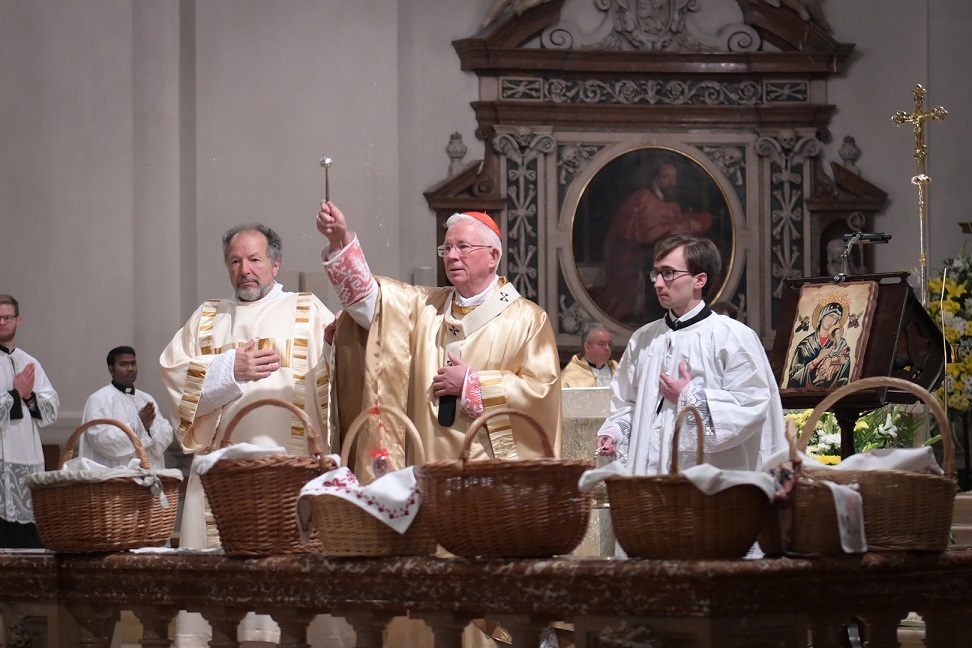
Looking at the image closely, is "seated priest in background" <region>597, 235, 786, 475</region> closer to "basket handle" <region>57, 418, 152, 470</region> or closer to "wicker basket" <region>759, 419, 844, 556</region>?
"wicker basket" <region>759, 419, 844, 556</region>

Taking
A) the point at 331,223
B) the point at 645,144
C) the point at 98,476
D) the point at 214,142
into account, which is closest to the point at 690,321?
the point at 331,223

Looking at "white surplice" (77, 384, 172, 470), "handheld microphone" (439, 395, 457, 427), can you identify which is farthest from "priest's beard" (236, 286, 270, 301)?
"white surplice" (77, 384, 172, 470)

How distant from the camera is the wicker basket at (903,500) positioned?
375 cm

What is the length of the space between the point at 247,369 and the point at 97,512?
54.4 inches

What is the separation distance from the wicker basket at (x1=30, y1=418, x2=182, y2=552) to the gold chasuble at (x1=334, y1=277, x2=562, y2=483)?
1.05 m

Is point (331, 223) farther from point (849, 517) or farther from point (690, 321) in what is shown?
point (849, 517)

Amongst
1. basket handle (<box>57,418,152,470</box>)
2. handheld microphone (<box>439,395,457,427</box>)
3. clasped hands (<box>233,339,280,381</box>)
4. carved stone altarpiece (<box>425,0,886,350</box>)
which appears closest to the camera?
basket handle (<box>57,418,152,470</box>)

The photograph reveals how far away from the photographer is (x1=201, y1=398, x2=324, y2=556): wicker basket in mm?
4062

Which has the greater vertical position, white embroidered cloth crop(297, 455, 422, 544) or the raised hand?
the raised hand

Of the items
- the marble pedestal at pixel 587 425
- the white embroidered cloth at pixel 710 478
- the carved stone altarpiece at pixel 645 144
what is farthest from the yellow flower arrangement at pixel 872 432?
the carved stone altarpiece at pixel 645 144

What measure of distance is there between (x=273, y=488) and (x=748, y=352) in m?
1.79

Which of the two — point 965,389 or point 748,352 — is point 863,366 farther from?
point 965,389

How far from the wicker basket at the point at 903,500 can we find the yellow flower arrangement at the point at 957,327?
15.5 feet

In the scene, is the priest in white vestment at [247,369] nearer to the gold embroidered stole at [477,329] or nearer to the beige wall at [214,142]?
the gold embroidered stole at [477,329]
